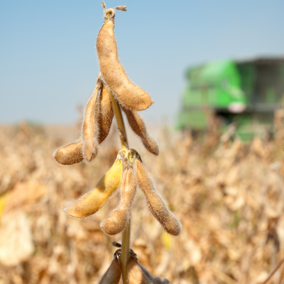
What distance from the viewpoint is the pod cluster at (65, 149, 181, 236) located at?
780 millimetres

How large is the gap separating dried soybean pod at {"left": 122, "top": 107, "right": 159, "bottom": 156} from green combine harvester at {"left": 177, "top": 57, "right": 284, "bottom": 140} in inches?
433

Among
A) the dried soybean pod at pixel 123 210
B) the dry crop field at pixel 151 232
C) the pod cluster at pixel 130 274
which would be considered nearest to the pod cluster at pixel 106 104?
the dried soybean pod at pixel 123 210

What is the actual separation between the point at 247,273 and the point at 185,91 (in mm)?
11895

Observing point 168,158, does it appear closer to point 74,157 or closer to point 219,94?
point 74,157

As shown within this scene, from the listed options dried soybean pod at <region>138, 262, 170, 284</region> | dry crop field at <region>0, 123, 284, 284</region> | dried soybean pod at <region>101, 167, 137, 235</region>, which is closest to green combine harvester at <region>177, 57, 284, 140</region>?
dry crop field at <region>0, 123, 284, 284</region>

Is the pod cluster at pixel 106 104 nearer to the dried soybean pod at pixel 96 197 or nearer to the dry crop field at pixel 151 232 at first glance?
the dried soybean pod at pixel 96 197

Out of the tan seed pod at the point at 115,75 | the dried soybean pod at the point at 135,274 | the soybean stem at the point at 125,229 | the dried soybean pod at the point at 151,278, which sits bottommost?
A: the dried soybean pod at the point at 151,278

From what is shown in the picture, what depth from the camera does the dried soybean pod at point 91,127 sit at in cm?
74

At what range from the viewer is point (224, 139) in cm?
362

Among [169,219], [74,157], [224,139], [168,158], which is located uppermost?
[74,157]

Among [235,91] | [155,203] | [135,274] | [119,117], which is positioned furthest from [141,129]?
[235,91]

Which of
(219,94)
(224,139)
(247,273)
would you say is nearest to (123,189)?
(247,273)

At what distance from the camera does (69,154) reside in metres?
0.80

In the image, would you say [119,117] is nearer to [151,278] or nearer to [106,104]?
[106,104]
